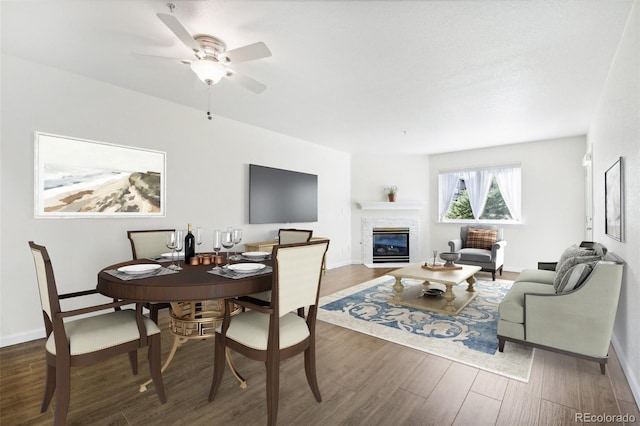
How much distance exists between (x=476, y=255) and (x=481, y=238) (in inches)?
23.5

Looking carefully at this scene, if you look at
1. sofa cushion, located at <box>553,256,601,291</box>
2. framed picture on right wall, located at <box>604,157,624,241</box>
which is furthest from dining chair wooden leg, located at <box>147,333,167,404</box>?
framed picture on right wall, located at <box>604,157,624,241</box>

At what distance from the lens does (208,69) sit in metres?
2.38

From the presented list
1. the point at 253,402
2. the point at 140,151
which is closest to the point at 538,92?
the point at 253,402

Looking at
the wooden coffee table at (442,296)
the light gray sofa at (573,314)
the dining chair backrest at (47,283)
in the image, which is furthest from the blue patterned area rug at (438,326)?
the dining chair backrest at (47,283)

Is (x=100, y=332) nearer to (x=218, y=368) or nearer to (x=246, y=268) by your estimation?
(x=218, y=368)

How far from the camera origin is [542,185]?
5746 millimetres

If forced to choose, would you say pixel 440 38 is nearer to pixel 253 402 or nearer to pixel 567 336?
pixel 567 336

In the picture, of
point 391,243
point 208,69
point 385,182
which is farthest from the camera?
point 385,182

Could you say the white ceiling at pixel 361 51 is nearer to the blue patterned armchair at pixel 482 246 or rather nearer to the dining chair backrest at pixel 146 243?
the dining chair backrest at pixel 146 243

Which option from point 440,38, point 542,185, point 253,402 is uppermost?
point 440,38

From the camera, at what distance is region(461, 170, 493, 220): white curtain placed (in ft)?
21.1

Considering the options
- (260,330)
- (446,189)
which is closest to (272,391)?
(260,330)

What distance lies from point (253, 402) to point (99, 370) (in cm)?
132

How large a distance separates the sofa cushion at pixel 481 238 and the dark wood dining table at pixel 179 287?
4.99 meters
